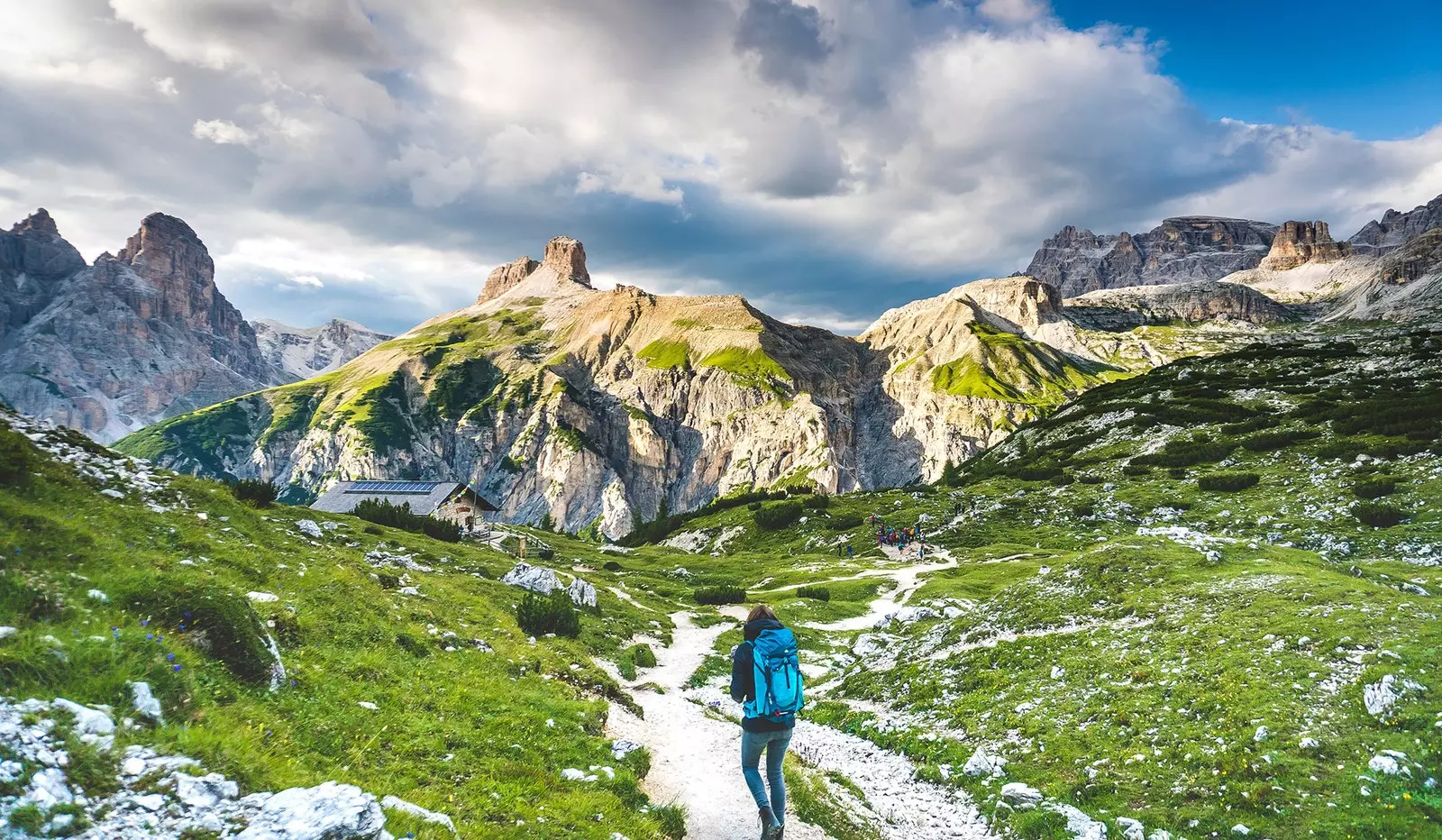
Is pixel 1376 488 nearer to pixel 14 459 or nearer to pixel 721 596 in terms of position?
pixel 721 596

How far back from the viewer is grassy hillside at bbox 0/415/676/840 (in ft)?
29.9

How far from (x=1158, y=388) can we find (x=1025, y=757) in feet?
360

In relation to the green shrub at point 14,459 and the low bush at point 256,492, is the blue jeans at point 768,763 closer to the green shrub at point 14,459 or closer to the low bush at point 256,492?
the green shrub at point 14,459

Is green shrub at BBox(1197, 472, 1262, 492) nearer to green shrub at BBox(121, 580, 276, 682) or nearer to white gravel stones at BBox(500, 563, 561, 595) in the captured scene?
white gravel stones at BBox(500, 563, 561, 595)

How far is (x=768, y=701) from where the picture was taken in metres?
12.2

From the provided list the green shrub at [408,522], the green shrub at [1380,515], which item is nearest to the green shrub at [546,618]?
the green shrub at [408,522]

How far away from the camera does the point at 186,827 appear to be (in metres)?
7.12

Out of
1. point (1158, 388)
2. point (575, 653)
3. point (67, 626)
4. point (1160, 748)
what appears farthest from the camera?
point (1158, 388)

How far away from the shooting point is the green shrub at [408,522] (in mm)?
61219

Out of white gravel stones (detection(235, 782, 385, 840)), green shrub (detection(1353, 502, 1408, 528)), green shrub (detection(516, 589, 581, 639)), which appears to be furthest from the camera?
green shrub (detection(1353, 502, 1408, 528))

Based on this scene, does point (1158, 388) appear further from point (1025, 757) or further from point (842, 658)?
point (1025, 757)

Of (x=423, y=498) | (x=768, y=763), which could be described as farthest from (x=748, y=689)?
(x=423, y=498)

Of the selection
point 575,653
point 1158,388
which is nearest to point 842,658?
point 575,653

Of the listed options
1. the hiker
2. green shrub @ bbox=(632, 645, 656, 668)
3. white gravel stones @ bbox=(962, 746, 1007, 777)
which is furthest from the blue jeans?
green shrub @ bbox=(632, 645, 656, 668)
